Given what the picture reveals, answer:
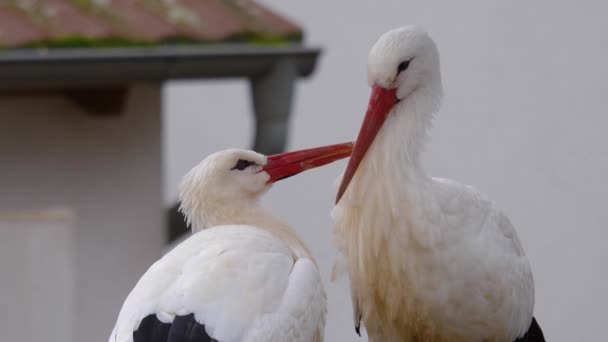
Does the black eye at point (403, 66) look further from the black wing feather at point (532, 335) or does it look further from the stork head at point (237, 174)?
the black wing feather at point (532, 335)

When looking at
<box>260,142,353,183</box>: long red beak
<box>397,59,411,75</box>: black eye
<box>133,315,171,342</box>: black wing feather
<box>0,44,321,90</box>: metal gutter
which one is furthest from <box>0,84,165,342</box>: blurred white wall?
<box>133,315,171,342</box>: black wing feather

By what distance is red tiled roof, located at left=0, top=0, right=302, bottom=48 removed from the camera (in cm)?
809

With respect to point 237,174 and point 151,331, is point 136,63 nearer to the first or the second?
point 237,174

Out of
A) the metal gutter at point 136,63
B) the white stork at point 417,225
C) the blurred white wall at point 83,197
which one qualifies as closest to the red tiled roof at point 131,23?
the metal gutter at point 136,63

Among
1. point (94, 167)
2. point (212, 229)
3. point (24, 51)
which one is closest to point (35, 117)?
point (94, 167)

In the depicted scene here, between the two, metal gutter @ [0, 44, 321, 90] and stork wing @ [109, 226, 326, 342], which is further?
metal gutter @ [0, 44, 321, 90]

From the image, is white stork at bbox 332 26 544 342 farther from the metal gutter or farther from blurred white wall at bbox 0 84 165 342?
blurred white wall at bbox 0 84 165 342

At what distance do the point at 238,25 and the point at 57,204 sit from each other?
4.02 feet

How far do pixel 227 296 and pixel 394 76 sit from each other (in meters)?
0.85

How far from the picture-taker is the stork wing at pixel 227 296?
5535 millimetres

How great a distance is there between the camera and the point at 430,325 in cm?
614

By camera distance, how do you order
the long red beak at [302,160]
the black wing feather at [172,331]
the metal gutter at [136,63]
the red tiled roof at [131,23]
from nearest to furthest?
the black wing feather at [172,331] → the long red beak at [302,160] → the metal gutter at [136,63] → the red tiled roof at [131,23]

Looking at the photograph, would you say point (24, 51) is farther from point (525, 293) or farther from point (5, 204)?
point (525, 293)

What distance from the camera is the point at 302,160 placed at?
6.57 meters
